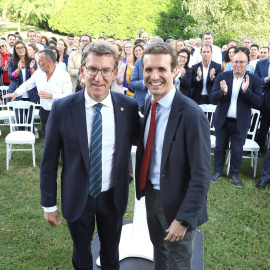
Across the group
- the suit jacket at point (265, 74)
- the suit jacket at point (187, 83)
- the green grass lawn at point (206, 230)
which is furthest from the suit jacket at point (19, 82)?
the suit jacket at point (265, 74)

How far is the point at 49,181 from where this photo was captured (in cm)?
224

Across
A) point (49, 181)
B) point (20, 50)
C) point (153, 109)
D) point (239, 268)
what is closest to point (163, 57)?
point (153, 109)

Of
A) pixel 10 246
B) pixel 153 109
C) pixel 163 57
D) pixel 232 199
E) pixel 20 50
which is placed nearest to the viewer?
pixel 163 57

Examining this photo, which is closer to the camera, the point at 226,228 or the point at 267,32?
the point at 226,228

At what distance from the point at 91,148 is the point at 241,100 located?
341 cm

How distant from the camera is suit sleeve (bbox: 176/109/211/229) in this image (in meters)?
1.93

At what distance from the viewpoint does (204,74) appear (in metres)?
6.54

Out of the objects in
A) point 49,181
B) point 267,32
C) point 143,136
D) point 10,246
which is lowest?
point 10,246

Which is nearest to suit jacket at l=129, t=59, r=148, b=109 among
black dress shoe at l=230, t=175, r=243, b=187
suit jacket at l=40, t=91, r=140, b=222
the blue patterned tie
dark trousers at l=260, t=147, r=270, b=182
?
black dress shoe at l=230, t=175, r=243, b=187

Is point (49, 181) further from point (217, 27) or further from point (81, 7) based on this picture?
point (81, 7)

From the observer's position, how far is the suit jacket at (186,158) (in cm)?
194

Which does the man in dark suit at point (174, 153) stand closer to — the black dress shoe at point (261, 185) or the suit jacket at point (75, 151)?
the suit jacket at point (75, 151)

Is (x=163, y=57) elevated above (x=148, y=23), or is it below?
below

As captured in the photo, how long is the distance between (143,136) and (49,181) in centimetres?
76
